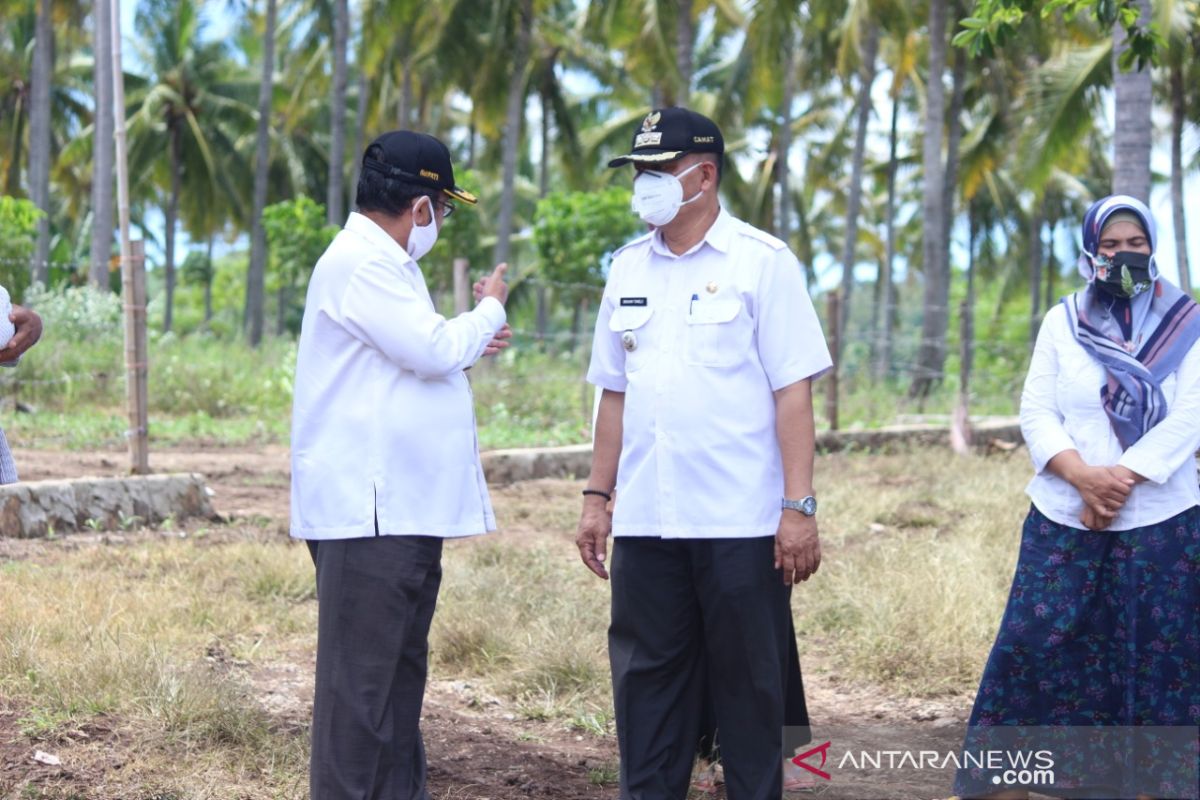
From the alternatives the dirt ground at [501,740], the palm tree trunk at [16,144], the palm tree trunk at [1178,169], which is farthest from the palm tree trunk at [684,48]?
the dirt ground at [501,740]

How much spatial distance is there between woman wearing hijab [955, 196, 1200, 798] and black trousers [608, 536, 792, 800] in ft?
2.11

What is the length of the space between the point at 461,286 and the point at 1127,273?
7714 millimetres

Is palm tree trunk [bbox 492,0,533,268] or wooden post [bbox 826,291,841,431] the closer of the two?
wooden post [bbox 826,291,841,431]

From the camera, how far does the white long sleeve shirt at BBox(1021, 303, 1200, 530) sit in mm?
3531

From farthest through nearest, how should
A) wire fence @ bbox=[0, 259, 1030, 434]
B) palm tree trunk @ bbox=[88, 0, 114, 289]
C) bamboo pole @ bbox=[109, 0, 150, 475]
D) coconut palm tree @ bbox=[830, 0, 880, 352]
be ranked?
coconut palm tree @ bbox=[830, 0, 880, 352], palm tree trunk @ bbox=[88, 0, 114, 289], wire fence @ bbox=[0, 259, 1030, 434], bamboo pole @ bbox=[109, 0, 150, 475]

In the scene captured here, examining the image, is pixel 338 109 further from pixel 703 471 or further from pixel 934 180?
pixel 703 471

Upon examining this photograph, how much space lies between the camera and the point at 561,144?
3272 centimetres

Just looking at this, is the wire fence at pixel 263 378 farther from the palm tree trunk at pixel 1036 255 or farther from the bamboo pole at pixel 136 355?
the palm tree trunk at pixel 1036 255

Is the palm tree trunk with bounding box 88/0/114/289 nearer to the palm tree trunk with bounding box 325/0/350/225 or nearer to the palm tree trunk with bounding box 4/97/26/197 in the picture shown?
the palm tree trunk with bounding box 325/0/350/225

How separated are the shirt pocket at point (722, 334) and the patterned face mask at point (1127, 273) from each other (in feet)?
3.39

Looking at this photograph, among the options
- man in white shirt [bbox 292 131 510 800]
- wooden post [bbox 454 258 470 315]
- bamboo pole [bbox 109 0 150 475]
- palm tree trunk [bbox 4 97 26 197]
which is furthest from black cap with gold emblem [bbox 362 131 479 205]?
palm tree trunk [bbox 4 97 26 197]

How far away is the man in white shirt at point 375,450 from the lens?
10.5ft

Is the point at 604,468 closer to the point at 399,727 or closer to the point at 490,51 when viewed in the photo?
the point at 399,727

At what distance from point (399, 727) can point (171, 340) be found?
51.6 feet
